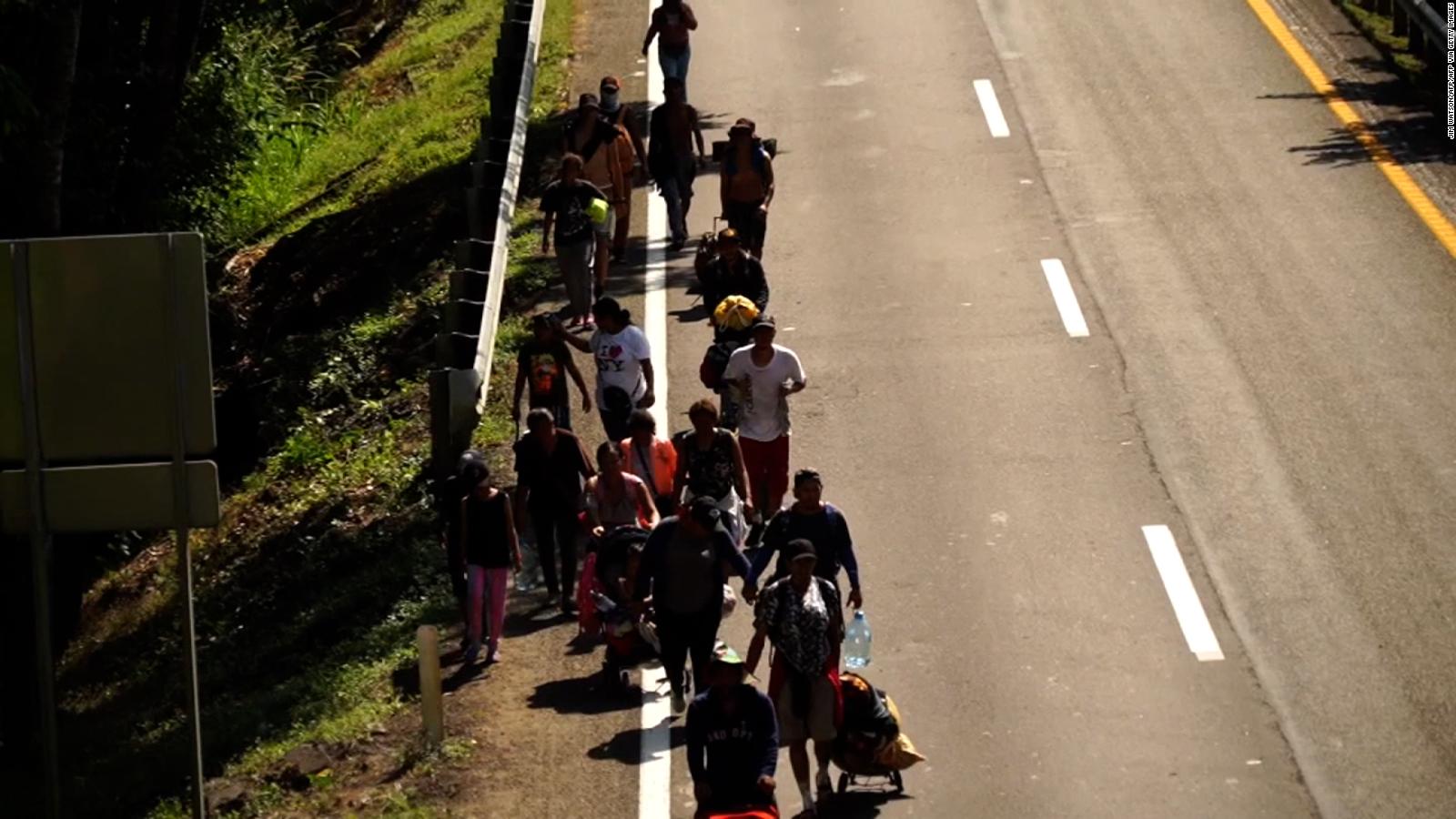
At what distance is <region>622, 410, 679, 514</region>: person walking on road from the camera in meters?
15.1

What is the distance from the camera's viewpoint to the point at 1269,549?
15523 millimetres

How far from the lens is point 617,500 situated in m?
14.5

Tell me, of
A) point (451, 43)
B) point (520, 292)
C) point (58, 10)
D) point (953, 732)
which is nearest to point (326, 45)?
point (451, 43)

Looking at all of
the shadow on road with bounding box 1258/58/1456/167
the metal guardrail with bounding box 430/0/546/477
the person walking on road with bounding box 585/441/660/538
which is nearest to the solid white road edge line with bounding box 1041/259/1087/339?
the shadow on road with bounding box 1258/58/1456/167

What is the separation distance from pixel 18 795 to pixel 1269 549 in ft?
29.4

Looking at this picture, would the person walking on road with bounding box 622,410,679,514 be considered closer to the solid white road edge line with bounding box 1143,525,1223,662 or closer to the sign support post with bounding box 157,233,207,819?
the solid white road edge line with bounding box 1143,525,1223,662

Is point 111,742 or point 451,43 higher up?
point 451,43

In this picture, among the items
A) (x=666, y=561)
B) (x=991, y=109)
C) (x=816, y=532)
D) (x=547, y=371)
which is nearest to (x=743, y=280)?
(x=547, y=371)

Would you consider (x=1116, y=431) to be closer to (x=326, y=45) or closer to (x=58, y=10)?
(x=58, y=10)

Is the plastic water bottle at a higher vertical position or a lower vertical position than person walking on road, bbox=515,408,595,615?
lower

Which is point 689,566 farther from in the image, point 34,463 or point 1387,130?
point 1387,130

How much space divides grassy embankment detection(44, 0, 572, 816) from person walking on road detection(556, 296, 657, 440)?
5.48 feet

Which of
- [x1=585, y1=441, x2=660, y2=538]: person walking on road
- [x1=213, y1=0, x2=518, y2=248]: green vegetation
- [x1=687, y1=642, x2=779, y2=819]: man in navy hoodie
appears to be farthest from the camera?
[x1=213, y1=0, x2=518, y2=248]: green vegetation

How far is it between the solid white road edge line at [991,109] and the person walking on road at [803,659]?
42.9 feet
